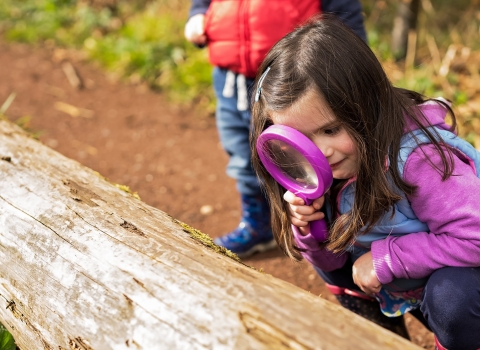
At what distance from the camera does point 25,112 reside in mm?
5078

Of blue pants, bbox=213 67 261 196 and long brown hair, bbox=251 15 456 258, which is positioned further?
blue pants, bbox=213 67 261 196

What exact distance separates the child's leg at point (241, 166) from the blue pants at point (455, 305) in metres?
1.38

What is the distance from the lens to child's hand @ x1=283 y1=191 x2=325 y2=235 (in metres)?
1.85

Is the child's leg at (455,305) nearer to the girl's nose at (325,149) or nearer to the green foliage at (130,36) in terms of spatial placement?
the girl's nose at (325,149)

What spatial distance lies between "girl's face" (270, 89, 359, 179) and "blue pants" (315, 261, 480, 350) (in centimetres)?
44

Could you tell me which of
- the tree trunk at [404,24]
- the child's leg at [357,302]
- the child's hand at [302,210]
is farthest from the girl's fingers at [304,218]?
the tree trunk at [404,24]

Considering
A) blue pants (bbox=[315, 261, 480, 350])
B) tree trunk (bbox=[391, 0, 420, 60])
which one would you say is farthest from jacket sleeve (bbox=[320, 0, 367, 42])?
tree trunk (bbox=[391, 0, 420, 60])

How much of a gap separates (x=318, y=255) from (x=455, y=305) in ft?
1.72

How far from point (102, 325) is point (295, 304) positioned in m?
0.54

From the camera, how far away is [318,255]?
2.06 meters

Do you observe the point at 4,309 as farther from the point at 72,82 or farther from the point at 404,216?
the point at 72,82

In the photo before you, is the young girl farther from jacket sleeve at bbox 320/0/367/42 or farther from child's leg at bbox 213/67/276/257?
child's leg at bbox 213/67/276/257

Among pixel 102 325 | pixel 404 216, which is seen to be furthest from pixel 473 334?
pixel 102 325

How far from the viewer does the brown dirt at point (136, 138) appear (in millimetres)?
3666
